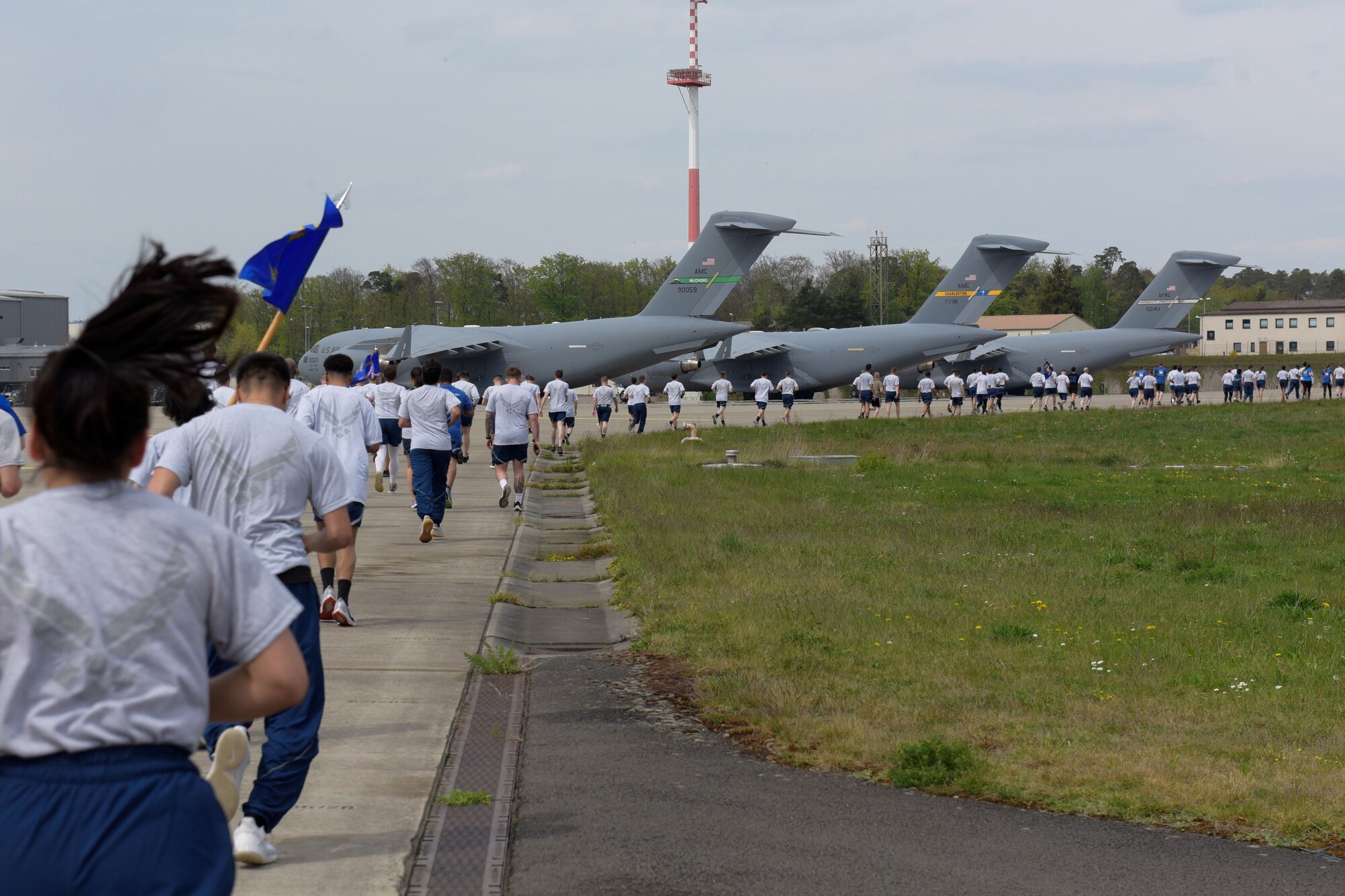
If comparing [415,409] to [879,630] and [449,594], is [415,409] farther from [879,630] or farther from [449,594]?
[879,630]

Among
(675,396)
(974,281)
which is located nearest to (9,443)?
(675,396)

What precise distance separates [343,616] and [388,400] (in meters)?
9.14

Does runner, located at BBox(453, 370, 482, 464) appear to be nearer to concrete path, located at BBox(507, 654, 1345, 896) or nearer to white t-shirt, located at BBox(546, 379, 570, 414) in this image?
white t-shirt, located at BBox(546, 379, 570, 414)

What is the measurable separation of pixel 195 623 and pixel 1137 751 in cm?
531

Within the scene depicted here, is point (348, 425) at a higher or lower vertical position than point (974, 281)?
lower

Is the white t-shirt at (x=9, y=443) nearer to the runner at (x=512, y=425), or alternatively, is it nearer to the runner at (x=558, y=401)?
the runner at (x=512, y=425)

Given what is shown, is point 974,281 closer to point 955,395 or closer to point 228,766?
point 955,395

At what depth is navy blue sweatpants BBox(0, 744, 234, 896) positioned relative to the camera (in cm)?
246

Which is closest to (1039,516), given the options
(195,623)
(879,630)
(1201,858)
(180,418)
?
(879,630)

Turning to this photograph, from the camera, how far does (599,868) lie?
16.8ft

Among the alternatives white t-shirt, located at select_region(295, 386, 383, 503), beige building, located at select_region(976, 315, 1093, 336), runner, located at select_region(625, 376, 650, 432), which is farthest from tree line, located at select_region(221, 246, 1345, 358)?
white t-shirt, located at select_region(295, 386, 383, 503)

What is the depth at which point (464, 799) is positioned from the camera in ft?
19.4

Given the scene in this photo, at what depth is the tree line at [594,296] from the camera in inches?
4107

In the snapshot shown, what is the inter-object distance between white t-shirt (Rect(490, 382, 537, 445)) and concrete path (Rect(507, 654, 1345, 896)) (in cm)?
→ 1045
